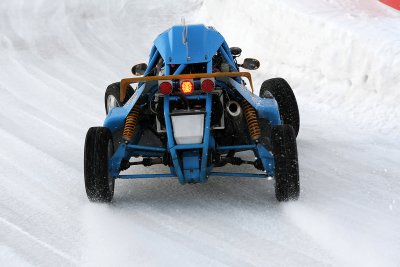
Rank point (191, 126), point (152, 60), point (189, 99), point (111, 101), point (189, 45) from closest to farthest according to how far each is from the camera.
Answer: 1. point (191, 126)
2. point (189, 99)
3. point (189, 45)
4. point (152, 60)
5. point (111, 101)

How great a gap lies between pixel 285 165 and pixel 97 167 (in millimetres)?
1614

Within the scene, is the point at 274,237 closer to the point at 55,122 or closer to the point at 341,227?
the point at 341,227

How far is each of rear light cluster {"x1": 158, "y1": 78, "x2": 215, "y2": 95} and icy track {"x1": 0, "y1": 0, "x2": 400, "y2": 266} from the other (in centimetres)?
104

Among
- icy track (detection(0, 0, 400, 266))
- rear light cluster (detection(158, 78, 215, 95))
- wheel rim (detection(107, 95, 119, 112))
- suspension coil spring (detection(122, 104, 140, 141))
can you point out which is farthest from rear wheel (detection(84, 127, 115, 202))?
wheel rim (detection(107, 95, 119, 112))

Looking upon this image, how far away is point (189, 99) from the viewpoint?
679cm

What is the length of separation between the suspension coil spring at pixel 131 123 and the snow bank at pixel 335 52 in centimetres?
362

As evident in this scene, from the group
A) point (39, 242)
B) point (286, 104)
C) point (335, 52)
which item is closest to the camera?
point (39, 242)

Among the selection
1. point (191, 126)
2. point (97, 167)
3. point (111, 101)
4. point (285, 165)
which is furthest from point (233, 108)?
point (111, 101)

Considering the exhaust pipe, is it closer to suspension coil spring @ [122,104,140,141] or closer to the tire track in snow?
suspension coil spring @ [122,104,140,141]

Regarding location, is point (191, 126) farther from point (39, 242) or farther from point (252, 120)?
point (39, 242)

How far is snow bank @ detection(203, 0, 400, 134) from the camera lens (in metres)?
10.0

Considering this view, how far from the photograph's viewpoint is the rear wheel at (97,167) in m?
6.49

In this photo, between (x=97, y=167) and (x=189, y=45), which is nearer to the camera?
(x=97, y=167)

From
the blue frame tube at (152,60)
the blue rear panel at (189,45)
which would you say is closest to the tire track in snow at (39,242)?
the blue rear panel at (189,45)
